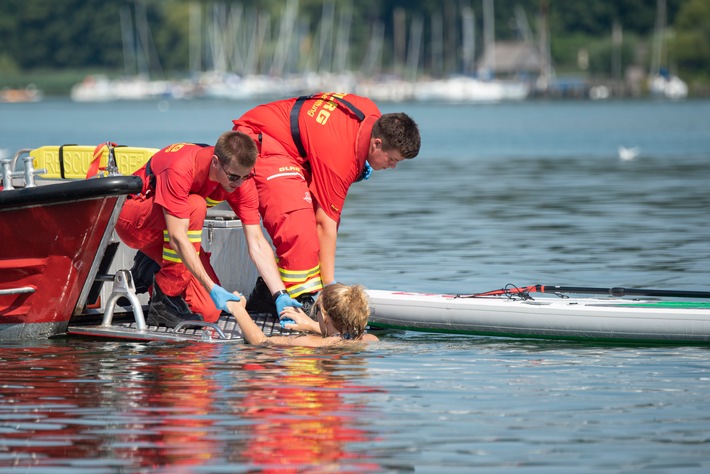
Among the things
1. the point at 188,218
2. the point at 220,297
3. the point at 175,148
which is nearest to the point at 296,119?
the point at 175,148

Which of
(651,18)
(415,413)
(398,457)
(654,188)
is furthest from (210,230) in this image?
(651,18)

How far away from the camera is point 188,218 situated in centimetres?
961

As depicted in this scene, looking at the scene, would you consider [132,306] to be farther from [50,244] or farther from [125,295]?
[50,244]

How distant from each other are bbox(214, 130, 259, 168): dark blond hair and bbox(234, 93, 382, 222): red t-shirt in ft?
3.13

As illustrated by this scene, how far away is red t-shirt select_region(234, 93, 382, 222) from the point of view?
393 inches

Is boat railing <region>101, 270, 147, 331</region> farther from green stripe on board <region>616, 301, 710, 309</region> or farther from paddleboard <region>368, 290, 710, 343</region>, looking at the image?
green stripe on board <region>616, 301, 710, 309</region>

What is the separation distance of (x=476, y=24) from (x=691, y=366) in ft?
423

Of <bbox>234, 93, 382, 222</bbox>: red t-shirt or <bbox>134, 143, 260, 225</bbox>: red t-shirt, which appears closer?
<bbox>134, 143, 260, 225</bbox>: red t-shirt

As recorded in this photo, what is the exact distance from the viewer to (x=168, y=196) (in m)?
9.58

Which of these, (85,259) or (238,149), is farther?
(85,259)

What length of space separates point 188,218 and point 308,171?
1129 mm

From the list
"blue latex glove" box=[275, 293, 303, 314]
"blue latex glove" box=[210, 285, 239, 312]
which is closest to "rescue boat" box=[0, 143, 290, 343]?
"blue latex glove" box=[275, 293, 303, 314]

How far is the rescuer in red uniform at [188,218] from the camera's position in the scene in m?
9.35

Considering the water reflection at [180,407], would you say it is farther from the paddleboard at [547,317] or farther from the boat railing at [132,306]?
the paddleboard at [547,317]
